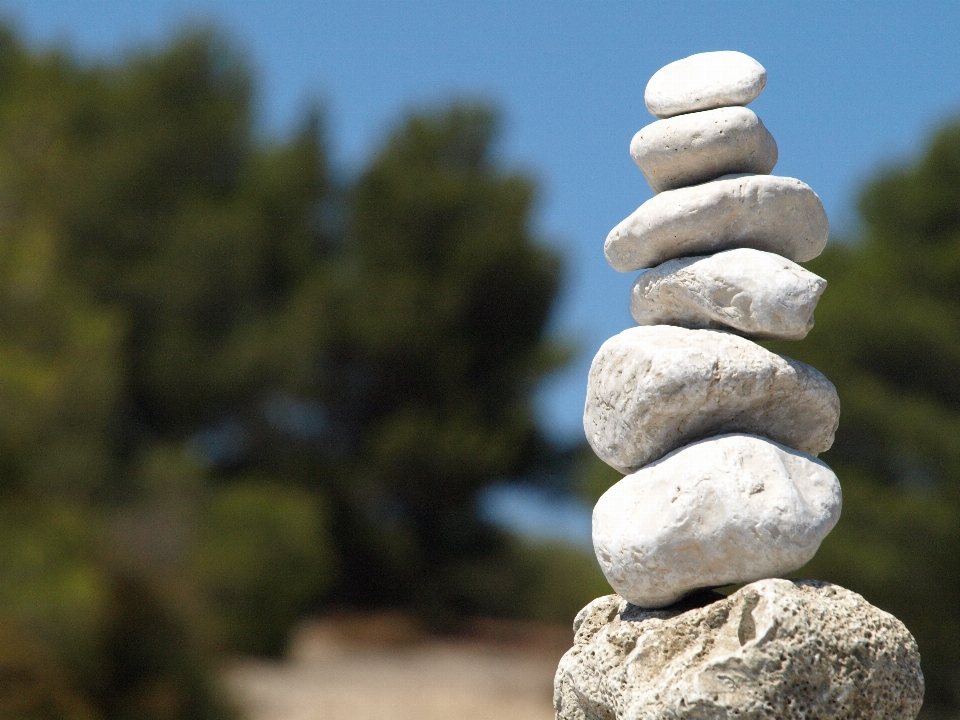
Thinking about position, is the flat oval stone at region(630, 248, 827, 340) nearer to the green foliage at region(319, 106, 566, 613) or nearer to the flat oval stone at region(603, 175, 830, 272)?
the flat oval stone at region(603, 175, 830, 272)

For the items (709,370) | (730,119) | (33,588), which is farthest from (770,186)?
(33,588)

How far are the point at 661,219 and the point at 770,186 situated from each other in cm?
34

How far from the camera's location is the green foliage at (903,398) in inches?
487

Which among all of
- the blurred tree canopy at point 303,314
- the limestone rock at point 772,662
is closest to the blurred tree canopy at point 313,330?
the blurred tree canopy at point 303,314

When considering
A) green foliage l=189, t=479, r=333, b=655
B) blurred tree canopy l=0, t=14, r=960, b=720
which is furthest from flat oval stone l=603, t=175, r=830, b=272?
green foliage l=189, t=479, r=333, b=655

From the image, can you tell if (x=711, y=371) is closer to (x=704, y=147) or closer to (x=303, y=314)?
(x=704, y=147)

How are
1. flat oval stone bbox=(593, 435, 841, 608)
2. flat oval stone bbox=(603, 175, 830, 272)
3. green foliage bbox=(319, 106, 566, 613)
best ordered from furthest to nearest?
green foliage bbox=(319, 106, 566, 613) < flat oval stone bbox=(603, 175, 830, 272) < flat oval stone bbox=(593, 435, 841, 608)

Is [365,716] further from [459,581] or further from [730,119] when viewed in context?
[730,119]

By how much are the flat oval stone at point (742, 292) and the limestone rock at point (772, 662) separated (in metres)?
0.77

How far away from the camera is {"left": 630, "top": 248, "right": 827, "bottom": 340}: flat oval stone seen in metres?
3.42

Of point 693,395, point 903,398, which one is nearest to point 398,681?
point 903,398

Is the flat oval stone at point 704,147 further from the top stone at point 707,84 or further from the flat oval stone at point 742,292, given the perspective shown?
the flat oval stone at point 742,292

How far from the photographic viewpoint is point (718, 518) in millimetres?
3242

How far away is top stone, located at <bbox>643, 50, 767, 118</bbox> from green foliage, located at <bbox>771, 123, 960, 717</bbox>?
8797 mm
